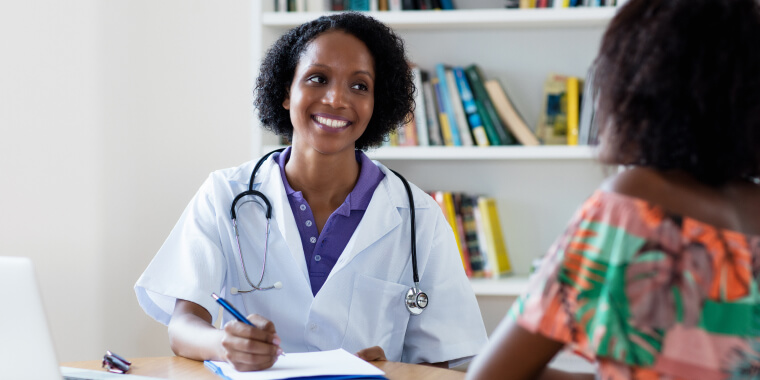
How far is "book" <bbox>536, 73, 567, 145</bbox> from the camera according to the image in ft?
8.32

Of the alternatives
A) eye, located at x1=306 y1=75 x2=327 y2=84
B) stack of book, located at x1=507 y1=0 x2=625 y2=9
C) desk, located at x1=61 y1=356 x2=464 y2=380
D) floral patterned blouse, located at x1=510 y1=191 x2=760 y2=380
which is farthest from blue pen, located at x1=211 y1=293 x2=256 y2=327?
stack of book, located at x1=507 y1=0 x2=625 y2=9

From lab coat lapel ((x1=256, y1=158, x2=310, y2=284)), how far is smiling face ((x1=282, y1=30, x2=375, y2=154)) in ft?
0.30

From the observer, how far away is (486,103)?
2.53 m

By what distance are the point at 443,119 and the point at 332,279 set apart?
1057mm

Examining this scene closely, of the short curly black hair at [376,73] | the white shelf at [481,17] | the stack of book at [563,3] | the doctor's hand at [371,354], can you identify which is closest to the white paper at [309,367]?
the doctor's hand at [371,354]

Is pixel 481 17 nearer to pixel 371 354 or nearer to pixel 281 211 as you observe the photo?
pixel 281 211

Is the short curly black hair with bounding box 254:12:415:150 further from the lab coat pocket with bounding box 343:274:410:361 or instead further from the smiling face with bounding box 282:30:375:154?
the lab coat pocket with bounding box 343:274:410:361

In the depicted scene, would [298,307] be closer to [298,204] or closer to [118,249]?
[298,204]

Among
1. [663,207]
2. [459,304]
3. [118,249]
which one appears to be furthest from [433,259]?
[118,249]

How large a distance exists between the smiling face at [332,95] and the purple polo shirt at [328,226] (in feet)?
0.33

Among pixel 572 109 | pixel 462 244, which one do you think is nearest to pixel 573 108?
pixel 572 109

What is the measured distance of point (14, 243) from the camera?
245cm

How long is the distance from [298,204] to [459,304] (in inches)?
15.8

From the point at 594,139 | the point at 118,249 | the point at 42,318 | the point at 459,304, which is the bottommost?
the point at 118,249
